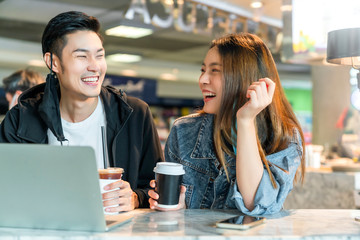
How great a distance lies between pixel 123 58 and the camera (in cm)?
1095

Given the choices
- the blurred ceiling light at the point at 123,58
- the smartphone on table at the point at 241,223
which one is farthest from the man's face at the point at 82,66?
the blurred ceiling light at the point at 123,58

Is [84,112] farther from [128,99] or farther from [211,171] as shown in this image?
[211,171]

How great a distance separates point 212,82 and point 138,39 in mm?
7333

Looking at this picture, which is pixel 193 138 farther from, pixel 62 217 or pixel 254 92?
pixel 62 217

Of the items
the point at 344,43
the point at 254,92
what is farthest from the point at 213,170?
the point at 344,43

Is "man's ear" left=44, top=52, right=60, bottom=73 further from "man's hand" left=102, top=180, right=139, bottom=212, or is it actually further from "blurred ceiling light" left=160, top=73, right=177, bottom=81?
"blurred ceiling light" left=160, top=73, right=177, bottom=81

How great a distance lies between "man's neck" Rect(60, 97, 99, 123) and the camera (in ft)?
6.71

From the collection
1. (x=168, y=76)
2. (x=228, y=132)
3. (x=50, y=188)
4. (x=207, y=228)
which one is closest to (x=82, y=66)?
(x=228, y=132)

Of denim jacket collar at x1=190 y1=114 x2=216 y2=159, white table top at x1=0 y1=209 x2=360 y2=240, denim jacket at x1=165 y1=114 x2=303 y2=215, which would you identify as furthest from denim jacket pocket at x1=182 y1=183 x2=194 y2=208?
white table top at x1=0 y1=209 x2=360 y2=240

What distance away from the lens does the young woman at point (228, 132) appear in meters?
1.63

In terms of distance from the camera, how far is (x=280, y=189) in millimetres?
1531

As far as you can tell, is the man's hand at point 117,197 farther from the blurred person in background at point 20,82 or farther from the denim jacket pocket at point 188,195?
the blurred person in background at point 20,82

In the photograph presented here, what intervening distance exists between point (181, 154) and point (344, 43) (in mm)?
744

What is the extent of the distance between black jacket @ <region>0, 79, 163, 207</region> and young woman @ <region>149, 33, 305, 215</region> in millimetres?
210
